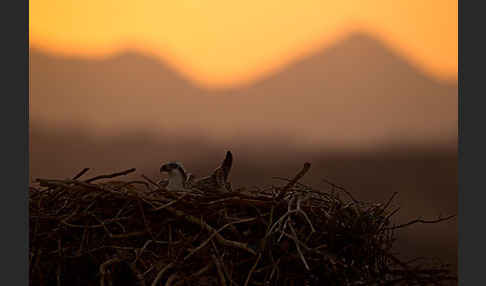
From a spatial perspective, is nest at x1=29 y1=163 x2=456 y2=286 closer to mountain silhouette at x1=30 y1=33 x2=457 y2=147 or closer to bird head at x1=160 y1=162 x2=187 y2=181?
bird head at x1=160 y1=162 x2=187 y2=181

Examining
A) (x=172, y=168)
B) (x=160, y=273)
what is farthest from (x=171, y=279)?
(x=172, y=168)

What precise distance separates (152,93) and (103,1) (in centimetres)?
22

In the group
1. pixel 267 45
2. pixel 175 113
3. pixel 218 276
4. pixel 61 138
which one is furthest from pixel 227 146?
pixel 218 276

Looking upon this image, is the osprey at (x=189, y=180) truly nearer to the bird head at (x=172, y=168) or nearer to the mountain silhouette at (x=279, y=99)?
the bird head at (x=172, y=168)

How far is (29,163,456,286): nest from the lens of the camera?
39.0 inches

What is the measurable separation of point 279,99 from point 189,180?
0.36 metres

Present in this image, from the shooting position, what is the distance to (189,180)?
4.20 ft

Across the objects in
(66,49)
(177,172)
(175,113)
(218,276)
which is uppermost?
(66,49)

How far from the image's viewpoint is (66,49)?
1.47 metres

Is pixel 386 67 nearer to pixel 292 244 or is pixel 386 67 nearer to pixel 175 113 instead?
pixel 175 113

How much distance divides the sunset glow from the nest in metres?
0.45

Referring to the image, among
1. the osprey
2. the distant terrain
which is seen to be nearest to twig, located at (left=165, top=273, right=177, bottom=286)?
the osprey

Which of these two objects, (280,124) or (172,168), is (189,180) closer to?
(172,168)

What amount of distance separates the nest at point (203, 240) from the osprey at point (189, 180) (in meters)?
0.10
